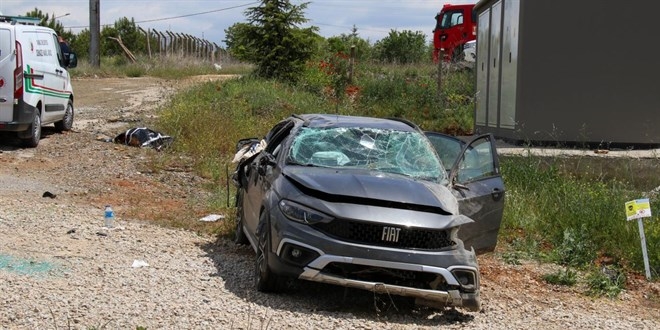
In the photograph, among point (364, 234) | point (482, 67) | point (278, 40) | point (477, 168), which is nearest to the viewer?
point (364, 234)

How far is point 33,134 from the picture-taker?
1547 cm

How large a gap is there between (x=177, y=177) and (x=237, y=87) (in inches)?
371

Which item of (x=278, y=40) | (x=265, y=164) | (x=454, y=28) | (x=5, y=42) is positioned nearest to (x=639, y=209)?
(x=265, y=164)

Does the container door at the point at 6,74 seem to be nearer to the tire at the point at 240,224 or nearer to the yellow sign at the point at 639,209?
the tire at the point at 240,224

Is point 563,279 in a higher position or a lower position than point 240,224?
lower

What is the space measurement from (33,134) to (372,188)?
9808 mm

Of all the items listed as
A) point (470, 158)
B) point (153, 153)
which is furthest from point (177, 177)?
point (470, 158)

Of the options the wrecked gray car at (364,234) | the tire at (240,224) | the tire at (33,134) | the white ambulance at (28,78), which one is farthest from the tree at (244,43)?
the wrecked gray car at (364,234)

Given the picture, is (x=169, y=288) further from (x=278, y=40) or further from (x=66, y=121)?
(x=278, y=40)

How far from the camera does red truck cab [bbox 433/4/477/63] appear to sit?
3438 cm

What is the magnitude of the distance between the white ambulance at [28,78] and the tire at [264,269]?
28.3ft

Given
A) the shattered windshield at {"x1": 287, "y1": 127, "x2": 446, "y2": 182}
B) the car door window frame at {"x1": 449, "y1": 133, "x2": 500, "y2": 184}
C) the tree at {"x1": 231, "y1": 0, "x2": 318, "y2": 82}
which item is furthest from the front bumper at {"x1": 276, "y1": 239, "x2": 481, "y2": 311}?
the tree at {"x1": 231, "y1": 0, "x2": 318, "y2": 82}

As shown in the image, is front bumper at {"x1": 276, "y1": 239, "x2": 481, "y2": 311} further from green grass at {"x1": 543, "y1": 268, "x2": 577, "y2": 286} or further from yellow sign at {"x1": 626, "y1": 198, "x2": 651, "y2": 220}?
yellow sign at {"x1": 626, "y1": 198, "x2": 651, "y2": 220}

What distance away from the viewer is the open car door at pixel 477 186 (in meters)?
8.30
